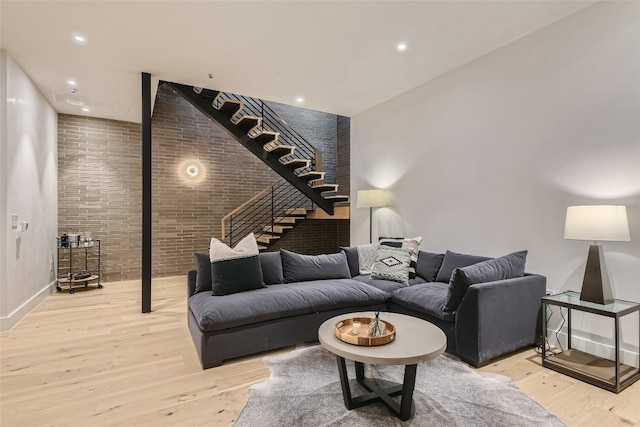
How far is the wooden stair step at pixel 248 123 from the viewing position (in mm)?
5079

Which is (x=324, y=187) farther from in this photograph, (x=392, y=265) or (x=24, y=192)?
(x=24, y=192)

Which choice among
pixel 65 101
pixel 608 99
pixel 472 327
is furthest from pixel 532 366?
pixel 65 101

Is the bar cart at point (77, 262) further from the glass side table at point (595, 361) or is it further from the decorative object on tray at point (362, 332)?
the glass side table at point (595, 361)

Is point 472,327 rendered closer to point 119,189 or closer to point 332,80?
point 332,80

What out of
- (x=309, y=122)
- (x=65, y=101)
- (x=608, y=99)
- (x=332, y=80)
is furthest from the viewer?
(x=309, y=122)

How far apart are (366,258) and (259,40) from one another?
2682 millimetres

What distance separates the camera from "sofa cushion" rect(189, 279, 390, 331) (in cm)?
265

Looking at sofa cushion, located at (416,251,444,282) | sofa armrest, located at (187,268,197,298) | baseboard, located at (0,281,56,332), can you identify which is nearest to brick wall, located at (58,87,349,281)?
baseboard, located at (0,281,56,332)

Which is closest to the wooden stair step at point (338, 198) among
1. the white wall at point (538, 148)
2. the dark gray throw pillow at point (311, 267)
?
the white wall at point (538, 148)

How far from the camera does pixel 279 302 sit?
290 cm

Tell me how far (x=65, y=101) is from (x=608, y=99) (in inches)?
256

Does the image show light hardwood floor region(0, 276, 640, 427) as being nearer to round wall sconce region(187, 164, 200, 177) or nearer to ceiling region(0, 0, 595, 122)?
ceiling region(0, 0, 595, 122)

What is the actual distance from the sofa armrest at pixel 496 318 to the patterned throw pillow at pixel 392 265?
104 centimetres

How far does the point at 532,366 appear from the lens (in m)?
2.63
